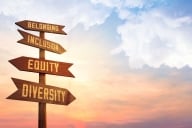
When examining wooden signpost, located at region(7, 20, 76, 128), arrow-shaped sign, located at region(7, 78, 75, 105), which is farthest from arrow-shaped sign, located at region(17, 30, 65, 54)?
arrow-shaped sign, located at region(7, 78, 75, 105)

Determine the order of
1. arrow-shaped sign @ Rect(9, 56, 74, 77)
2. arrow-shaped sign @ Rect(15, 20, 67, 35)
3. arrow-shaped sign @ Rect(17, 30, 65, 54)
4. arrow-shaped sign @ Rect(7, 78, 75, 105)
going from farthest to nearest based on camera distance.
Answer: arrow-shaped sign @ Rect(15, 20, 67, 35) < arrow-shaped sign @ Rect(17, 30, 65, 54) < arrow-shaped sign @ Rect(9, 56, 74, 77) < arrow-shaped sign @ Rect(7, 78, 75, 105)

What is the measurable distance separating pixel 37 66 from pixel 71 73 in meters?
1.59

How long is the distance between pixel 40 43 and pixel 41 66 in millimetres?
1087

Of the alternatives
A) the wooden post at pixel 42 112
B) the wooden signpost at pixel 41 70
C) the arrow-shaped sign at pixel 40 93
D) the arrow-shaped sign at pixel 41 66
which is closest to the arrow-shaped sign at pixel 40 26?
the wooden signpost at pixel 41 70

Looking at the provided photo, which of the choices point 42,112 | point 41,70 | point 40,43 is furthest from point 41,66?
point 42,112

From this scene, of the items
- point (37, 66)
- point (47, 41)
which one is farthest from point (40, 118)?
point (47, 41)

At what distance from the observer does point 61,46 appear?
20750 mm

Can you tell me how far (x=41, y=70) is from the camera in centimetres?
1947

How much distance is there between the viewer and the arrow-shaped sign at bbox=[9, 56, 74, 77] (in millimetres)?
18919

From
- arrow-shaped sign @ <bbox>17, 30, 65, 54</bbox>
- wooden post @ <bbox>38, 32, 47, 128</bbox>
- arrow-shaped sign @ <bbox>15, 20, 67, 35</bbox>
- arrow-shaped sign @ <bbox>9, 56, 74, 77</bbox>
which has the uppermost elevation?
arrow-shaped sign @ <bbox>15, 20, 67, 35</bbox>

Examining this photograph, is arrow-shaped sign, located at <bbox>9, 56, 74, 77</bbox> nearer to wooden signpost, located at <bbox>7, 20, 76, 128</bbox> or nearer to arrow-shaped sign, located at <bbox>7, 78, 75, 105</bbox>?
wooden signpost, located at <bbox>7, 20, 76, 128</bbox>

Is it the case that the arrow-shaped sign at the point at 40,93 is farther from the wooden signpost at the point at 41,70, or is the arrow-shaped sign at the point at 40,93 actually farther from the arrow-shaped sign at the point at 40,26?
the arrow-shaped sign at the point at 40,26

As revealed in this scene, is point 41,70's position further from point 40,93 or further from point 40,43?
point 40,43

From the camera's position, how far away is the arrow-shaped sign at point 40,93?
60.6 ft
